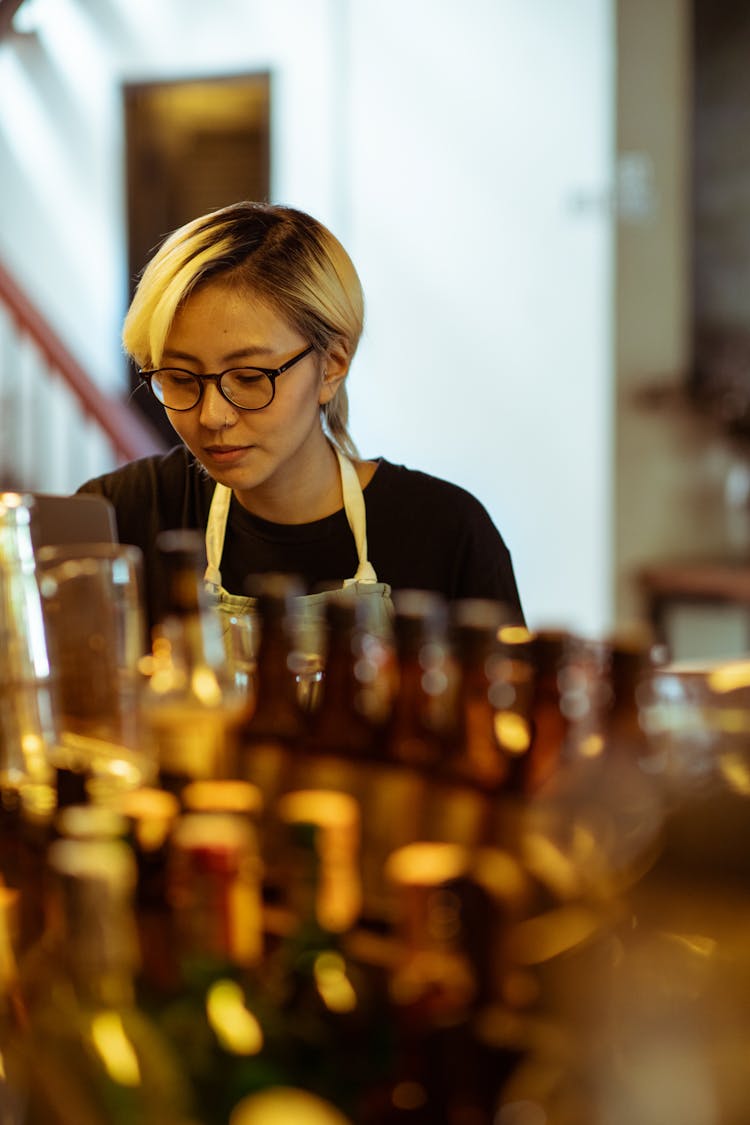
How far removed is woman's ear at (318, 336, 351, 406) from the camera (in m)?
1.55

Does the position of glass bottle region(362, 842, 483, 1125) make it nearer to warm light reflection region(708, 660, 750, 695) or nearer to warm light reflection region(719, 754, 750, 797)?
warm light reflection region(719, 754, 750, 797)

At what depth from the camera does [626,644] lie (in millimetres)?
708

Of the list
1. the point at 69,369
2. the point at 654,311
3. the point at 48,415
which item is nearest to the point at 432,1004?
the point at 69,369

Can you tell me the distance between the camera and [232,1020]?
2.00 feet

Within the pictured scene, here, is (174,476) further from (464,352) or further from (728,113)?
(728,113)

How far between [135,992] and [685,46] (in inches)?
152

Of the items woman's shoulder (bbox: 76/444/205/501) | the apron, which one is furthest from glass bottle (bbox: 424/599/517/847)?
woman's shoulder (bbox: 76/444/205/501)

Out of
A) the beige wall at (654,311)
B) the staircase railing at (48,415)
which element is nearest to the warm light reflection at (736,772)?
the staircase railing at (48,415)

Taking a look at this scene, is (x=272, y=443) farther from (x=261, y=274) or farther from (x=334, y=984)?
(x=334, y=984)

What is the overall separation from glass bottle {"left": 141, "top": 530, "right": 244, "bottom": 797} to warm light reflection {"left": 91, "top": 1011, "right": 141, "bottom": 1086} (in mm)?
136

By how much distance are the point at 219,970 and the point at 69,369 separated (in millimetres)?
3338

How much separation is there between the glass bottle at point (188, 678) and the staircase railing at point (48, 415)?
2983 millimetres

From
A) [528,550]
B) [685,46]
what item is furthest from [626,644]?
[685,46]

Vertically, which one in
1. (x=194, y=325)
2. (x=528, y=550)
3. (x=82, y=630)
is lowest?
(x=528, y=550)
